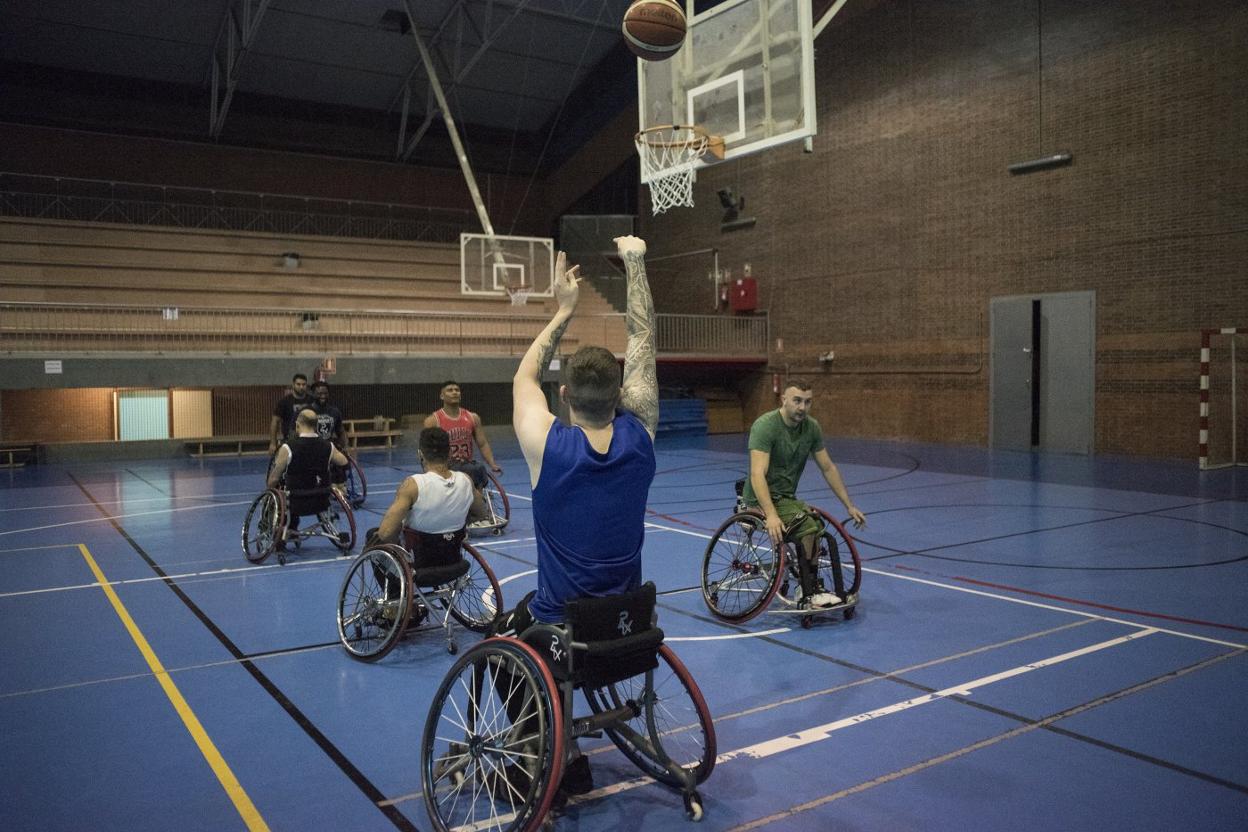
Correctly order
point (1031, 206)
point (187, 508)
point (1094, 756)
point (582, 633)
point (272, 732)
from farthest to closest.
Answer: point (1031, 206)
point (187, 508)
point (272, 732)
point (1094, 756)
point (582, 633)

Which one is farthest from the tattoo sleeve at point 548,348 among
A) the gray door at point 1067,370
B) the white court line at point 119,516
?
the gray door at point 1067,370

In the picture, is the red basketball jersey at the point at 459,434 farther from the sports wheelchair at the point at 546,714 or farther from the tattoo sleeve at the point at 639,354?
the tattoo sleeve at the point at 639,354

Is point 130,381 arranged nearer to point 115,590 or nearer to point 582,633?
point 115,590

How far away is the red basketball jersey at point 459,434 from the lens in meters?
8.73

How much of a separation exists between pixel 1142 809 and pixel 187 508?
34.7ft

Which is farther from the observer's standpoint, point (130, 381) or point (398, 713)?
point (130, 381)

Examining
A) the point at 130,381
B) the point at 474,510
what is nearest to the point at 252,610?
the point at 474,510

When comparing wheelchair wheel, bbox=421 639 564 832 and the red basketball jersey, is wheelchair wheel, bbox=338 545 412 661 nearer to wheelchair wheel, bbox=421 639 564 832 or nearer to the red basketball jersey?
wheelchair wheel, bbox=421 639 564 832

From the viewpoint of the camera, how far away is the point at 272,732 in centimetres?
398

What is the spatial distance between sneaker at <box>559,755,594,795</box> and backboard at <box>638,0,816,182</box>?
8.77 meters

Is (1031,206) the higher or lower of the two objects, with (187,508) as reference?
higher

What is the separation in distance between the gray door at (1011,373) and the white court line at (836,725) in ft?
40.3

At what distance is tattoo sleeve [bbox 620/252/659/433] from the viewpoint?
3.11 metres

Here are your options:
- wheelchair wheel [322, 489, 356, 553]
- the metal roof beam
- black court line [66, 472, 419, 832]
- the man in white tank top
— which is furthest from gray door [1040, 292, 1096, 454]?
the metal roof beam
